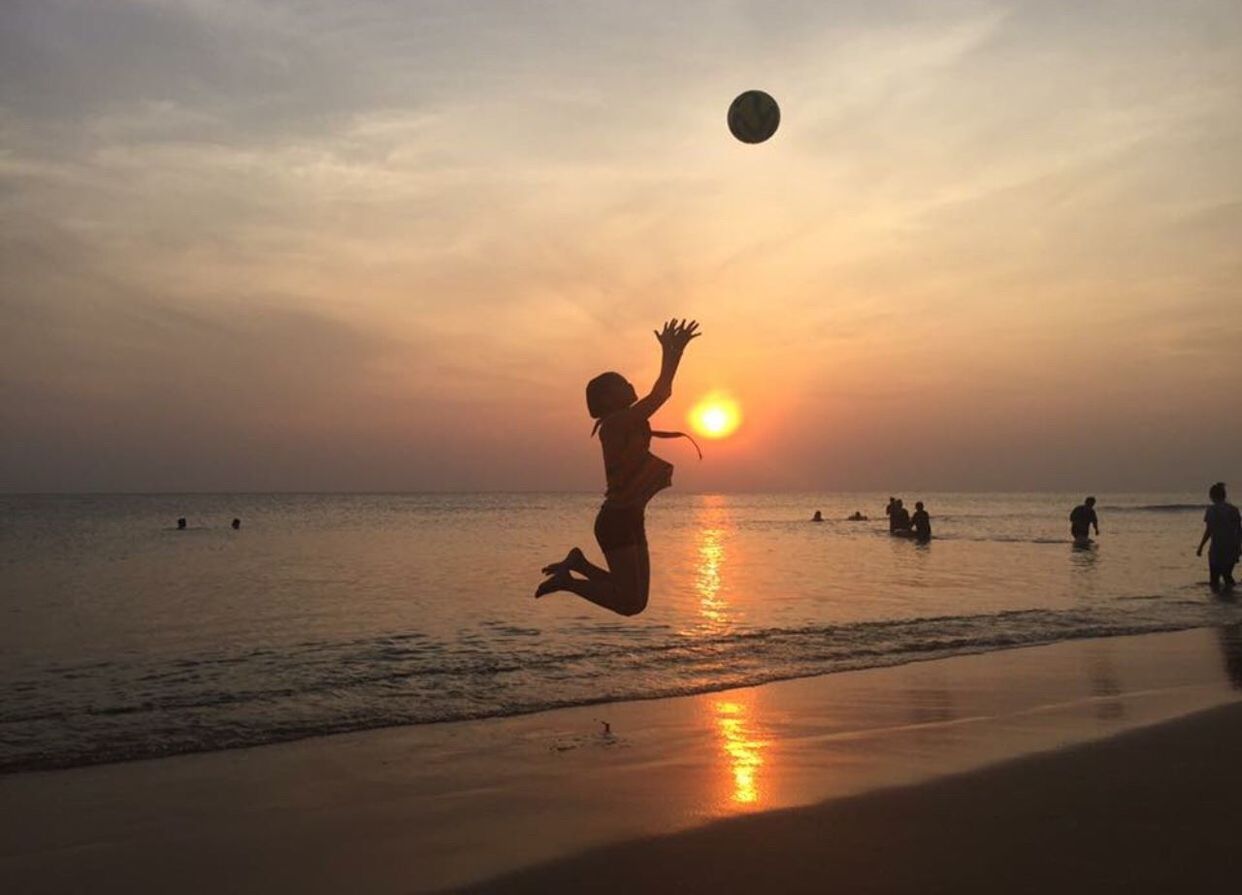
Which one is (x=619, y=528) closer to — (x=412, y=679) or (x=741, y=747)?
(x=741, y=747)

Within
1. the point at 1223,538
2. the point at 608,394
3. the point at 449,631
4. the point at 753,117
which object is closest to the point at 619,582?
the point at 608,394

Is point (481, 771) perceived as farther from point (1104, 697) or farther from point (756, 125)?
point (756, 125)

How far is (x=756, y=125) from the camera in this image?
1201cm

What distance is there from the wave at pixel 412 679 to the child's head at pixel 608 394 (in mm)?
5088

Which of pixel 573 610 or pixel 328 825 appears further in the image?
pixel 573 610

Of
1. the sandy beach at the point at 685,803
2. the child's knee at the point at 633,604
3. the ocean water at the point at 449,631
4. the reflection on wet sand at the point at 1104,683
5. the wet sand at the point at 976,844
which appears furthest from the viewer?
the ocean water at the point at 449,631

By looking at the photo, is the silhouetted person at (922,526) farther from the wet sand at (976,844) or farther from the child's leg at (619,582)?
the child's leg at (619,582)

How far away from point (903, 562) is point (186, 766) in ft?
94.8

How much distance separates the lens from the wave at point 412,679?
1074 centimetres

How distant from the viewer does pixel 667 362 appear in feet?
22.9

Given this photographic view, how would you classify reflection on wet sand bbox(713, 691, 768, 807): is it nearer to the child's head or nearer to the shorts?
the shorts

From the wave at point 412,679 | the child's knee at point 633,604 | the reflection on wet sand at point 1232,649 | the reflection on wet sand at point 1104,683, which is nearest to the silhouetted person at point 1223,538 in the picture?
the wave at point 412,679

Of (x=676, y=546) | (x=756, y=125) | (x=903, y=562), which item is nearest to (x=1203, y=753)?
(x=756, y=125)

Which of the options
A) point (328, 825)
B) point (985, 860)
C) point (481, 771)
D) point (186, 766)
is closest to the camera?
point (985, 860)
